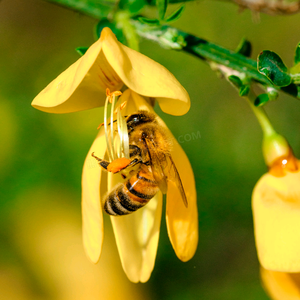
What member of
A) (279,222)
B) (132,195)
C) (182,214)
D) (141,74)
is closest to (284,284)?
(279,222)

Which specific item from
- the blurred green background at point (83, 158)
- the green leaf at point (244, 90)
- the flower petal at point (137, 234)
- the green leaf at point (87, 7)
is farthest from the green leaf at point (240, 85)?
the blurred green background at point (83, 158)

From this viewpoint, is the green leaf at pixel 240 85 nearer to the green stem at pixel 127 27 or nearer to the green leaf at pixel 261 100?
the green leaf at pixel 261 100

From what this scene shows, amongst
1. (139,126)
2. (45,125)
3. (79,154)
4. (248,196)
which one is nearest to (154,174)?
(139,126)

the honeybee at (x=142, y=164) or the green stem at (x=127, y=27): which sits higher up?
the green stem at (x=127, y=27)

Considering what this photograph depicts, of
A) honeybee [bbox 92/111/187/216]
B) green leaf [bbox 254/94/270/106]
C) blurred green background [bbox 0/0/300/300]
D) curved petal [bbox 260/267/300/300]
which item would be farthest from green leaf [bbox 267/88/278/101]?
blurred green background [bbox 0/0/300/300]

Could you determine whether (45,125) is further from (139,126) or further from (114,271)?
(139,126)
